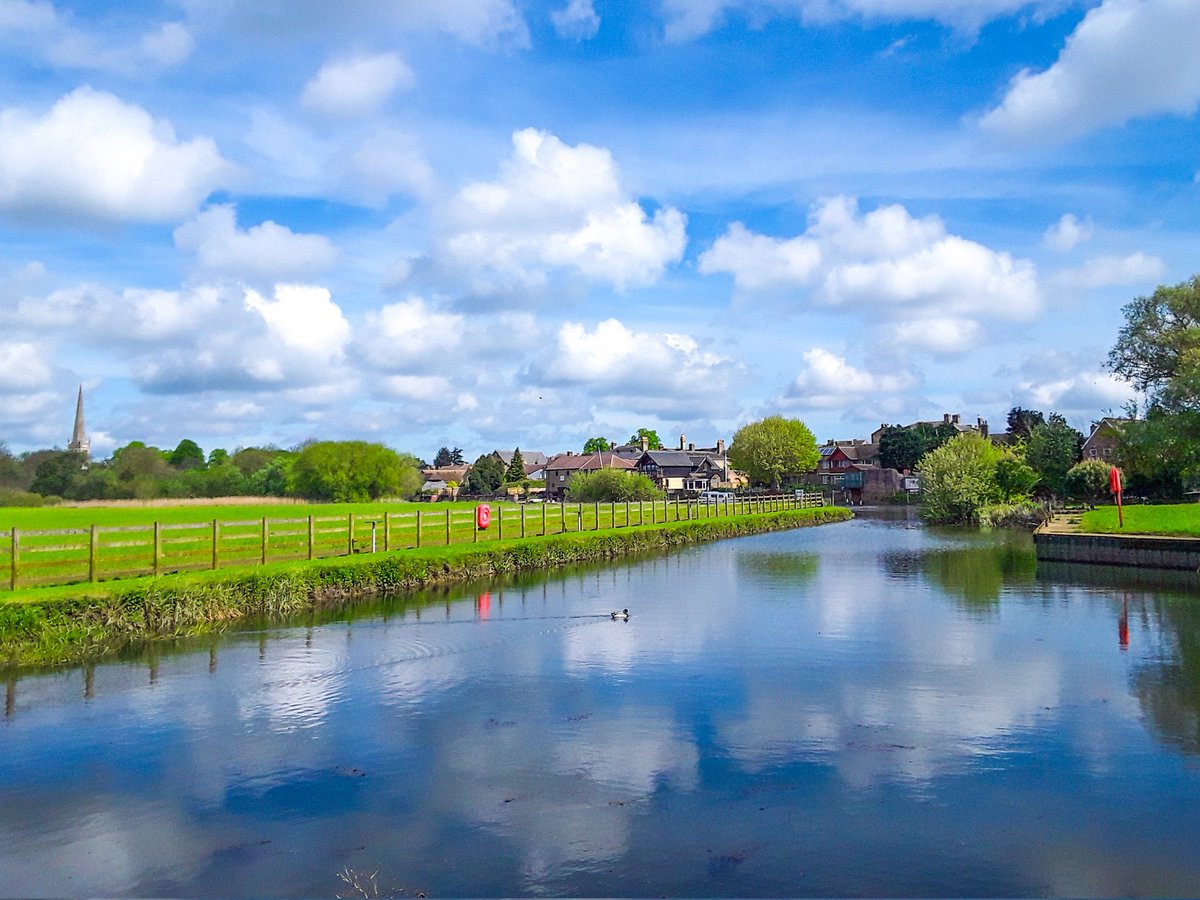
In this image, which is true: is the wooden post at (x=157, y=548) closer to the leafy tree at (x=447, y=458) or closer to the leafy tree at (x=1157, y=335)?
the leafy tree at (x=1157, y=335)

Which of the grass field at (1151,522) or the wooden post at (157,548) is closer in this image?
the wooden post at (157,548)

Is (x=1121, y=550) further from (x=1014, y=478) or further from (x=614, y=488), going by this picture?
(x=614, y=488)

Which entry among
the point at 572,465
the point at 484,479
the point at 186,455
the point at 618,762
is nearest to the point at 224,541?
the point at 618,762

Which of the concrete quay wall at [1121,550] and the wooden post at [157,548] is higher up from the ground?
the wooden post at [157,548]

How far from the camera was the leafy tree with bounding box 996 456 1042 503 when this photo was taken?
58.9m

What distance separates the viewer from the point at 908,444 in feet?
351

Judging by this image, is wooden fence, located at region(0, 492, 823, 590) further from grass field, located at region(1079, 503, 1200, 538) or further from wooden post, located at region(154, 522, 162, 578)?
grass field, located at region(1079, 503, 1200, 538)

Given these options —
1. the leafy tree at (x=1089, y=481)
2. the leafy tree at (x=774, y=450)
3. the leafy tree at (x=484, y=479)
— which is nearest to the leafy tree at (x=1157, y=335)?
the leafy tree at (x=1089, y=481)

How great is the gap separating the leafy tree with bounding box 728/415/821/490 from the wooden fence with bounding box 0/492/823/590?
205 feet

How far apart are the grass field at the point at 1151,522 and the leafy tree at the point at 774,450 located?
207ft

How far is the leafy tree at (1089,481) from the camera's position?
54.7 metres

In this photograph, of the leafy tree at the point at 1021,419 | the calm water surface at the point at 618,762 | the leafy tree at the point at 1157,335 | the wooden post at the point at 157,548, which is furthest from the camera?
the leafy tree at the point at 1021,419

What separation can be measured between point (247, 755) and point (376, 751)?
1.29m

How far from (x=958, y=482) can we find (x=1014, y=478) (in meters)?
5.62
